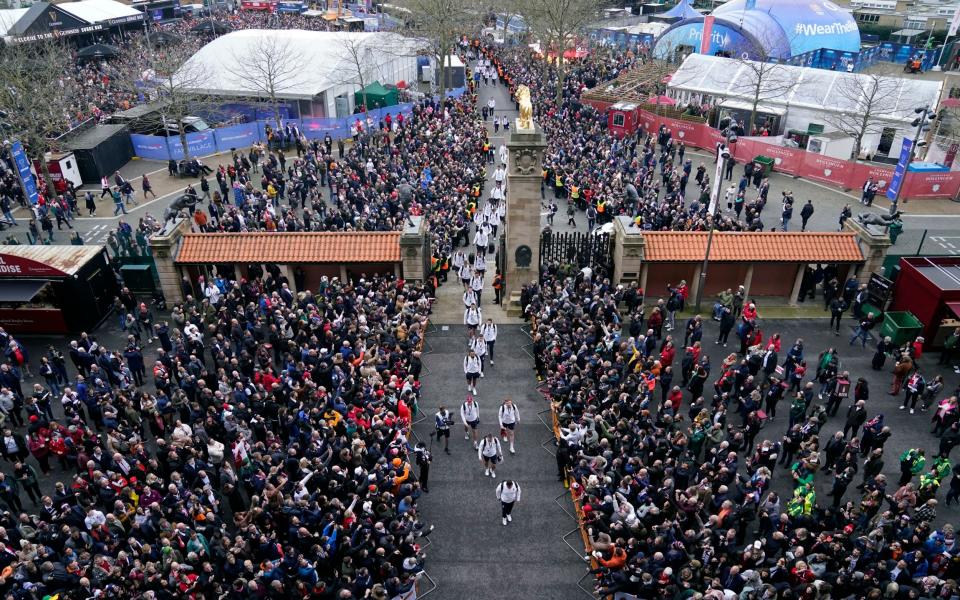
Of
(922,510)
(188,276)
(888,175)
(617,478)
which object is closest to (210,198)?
(188,276)

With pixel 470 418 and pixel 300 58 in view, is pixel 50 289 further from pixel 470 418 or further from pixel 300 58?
pixel 300 58

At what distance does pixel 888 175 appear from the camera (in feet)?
109

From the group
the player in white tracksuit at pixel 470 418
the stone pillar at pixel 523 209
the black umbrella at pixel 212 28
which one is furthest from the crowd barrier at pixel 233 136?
the black umbrella at pixel 212 28

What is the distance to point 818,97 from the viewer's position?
132 ft

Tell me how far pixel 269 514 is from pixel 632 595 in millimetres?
7124

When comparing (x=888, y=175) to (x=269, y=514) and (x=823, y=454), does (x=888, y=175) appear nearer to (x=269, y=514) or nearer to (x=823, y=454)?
(x=823, y=454)

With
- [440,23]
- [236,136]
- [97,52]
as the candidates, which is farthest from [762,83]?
[97,52]

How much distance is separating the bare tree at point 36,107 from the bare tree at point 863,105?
4177cm

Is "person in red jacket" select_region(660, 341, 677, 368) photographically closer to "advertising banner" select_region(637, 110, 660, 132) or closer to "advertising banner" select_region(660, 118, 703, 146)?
"advertising banner" select_region(660, 118, 703, 146)

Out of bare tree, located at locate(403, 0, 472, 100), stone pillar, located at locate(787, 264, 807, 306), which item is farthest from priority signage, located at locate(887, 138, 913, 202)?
bare tree, located at locate(403, 0, 472, 100)

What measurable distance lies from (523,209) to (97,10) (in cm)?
6145

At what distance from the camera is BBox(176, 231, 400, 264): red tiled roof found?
72.7ft

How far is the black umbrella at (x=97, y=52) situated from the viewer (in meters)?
54.7

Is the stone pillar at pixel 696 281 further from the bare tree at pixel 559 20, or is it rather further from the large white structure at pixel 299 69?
the large white structure at pixel 299 69
